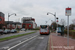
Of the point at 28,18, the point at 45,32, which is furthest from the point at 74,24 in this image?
the point at 28,18

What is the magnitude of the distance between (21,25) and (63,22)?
209 ft

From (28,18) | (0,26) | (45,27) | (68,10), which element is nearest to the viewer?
(68,10)

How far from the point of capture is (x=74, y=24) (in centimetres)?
7275

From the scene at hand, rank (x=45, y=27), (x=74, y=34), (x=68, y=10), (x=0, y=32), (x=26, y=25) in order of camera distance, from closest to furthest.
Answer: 1. (x=68, y=10)
2. (x=74, y=34)
3. (x=45, y=27)
4. (x=0, y=32)
5. (x=26, y=25)

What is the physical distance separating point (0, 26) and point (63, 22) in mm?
46291

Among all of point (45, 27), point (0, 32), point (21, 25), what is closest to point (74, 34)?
point (45, 27)

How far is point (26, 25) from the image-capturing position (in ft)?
397

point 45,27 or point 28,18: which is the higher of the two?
point 28,18

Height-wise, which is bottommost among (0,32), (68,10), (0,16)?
(0,32)

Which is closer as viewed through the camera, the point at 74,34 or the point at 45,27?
the point at 74,34

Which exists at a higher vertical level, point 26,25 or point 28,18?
point 28,18

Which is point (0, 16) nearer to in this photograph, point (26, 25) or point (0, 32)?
point (0, 32)

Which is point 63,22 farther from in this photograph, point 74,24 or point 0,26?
point 0,26

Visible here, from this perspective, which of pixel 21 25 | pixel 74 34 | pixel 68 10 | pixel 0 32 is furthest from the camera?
pixel 21 25
